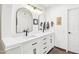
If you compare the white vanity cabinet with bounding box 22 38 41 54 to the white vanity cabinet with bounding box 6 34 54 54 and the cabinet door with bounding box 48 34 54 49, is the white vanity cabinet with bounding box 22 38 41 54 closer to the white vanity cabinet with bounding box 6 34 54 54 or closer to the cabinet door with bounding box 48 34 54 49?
the white vanity cabinet with bounding box 6 34 54 54

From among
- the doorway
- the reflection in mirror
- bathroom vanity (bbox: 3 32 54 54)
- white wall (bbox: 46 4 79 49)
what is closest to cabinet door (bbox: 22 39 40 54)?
bathroom vanity (bbox: 3 32 54 54)

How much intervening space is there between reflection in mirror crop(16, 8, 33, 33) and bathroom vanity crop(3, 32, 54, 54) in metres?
0.14

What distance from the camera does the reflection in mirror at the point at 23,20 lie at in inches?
49.5

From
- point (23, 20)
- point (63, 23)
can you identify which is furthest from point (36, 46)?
point (63, 23)

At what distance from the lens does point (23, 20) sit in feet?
4.19

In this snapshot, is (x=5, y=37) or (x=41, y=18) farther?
(x=41, y=18)

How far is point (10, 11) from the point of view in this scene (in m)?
1.23

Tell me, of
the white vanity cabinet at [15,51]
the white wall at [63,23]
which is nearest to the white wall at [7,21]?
the white vanity cabinet at [15,51]

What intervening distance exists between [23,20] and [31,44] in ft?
1.29

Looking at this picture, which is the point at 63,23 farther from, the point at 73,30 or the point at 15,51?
the point at 15,51
